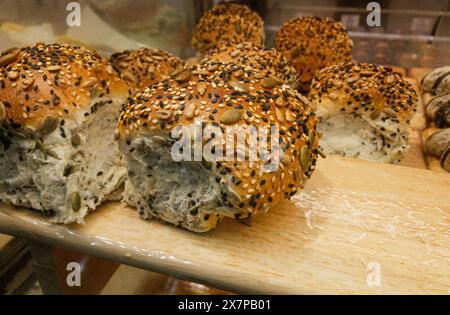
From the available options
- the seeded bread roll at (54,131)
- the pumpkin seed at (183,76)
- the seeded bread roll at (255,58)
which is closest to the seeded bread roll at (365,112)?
the seeded bread roll at (255,58)

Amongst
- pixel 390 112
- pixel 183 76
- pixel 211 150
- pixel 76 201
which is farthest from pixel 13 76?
pixel 390 112

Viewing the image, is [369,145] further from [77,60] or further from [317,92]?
[77,60]

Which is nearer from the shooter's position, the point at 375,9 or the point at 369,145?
the point at 369,145

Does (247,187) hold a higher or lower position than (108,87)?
lower

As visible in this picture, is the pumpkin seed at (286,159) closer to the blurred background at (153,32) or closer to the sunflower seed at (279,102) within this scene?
the sunflower seed at (279,102)

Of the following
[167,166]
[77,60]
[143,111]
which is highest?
[77,60]
